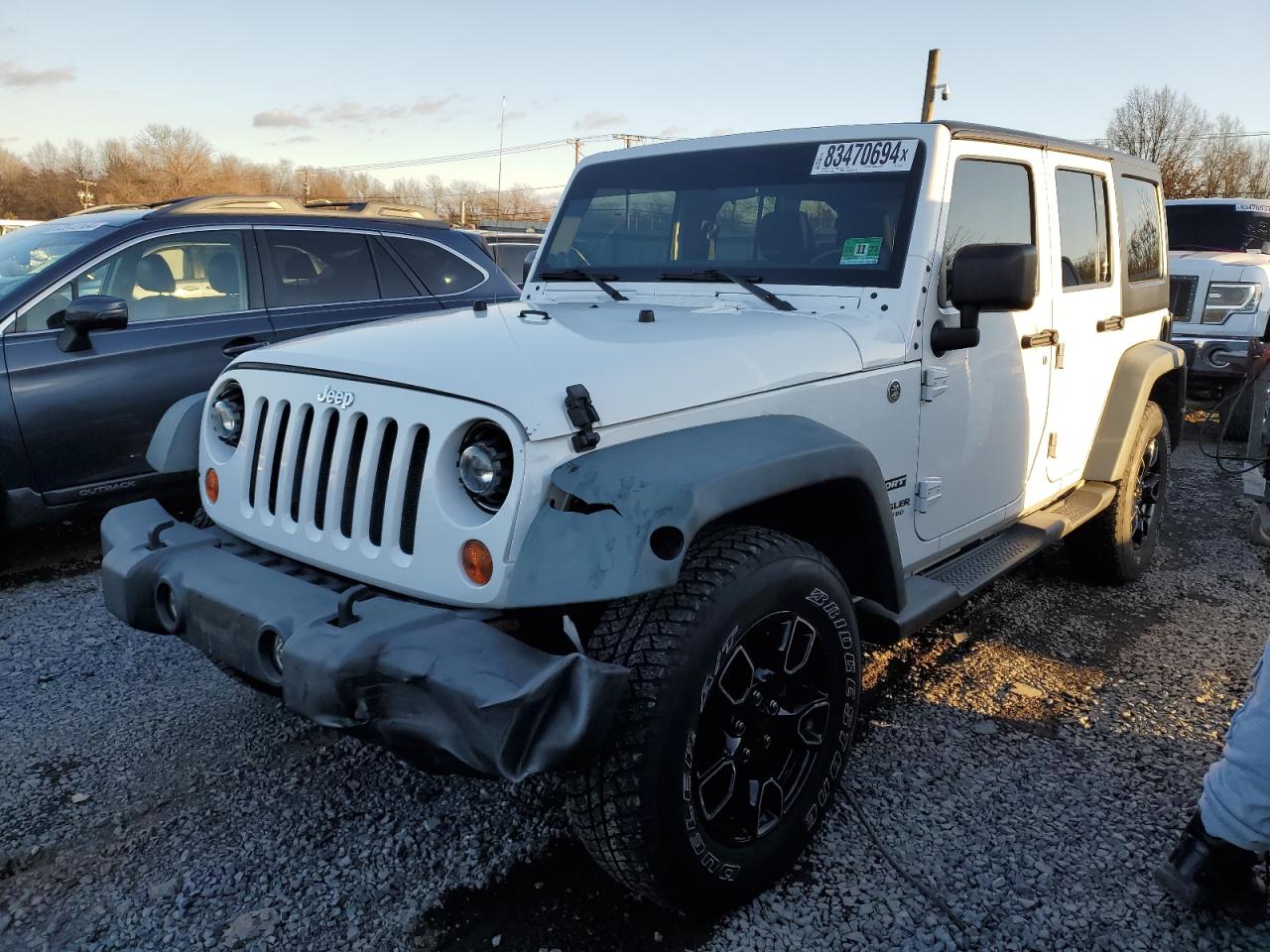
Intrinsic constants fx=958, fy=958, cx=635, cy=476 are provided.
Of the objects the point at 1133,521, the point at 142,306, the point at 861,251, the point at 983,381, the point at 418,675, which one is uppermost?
the point at 861,251

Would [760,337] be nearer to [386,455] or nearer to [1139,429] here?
[386,455]

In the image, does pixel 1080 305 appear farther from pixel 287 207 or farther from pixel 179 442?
pixel 287 207

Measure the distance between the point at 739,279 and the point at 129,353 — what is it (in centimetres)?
332

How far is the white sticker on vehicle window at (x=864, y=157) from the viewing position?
10.3 feet

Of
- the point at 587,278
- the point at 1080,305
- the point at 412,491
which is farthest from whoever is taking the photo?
the point at 1080,305

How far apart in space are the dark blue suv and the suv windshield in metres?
2.28

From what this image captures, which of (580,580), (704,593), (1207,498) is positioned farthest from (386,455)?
(1207,498)

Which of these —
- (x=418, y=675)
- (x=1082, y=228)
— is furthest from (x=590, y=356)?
(x=1082, y=228)

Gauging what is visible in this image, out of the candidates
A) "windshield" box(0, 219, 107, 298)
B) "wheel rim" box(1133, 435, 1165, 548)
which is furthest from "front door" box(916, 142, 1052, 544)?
"windshield" box(0, 219, 107, 298)

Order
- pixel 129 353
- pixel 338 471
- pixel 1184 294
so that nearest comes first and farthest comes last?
pixel 338 471 < pixel 129 353 < pixel 1184 294

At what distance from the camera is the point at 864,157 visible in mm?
3182

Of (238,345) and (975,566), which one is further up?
(238,345)

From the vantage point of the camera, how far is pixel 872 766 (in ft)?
9.92

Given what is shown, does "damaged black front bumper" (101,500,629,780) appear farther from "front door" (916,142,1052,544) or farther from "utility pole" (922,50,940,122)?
"utility pole" (922,50,940,122)
